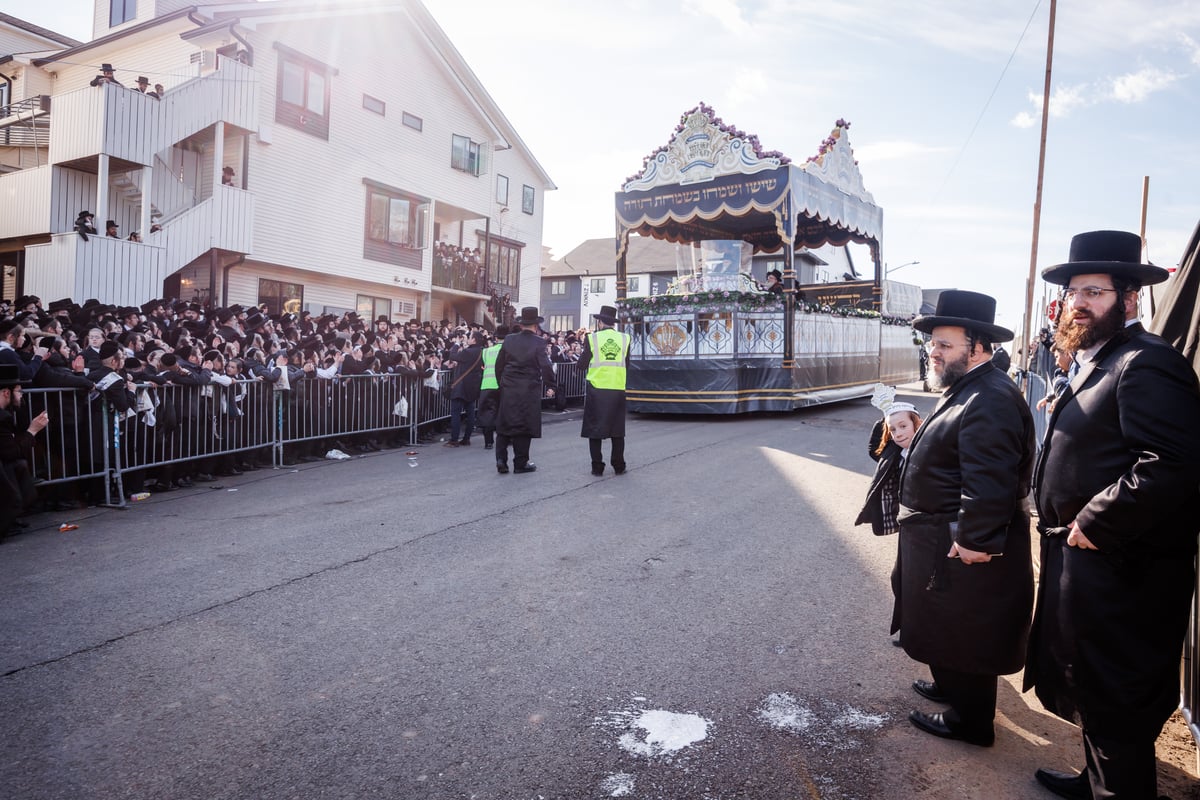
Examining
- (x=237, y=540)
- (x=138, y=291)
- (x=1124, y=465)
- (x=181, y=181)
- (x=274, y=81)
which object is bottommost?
(x=237, y=540)

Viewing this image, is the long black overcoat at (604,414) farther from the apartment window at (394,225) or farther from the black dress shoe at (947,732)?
the apartment window at (394,225)

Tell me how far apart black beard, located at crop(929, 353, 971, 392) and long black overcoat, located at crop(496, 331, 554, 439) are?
6140mm

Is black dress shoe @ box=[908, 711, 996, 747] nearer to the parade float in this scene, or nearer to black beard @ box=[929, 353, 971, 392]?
black beard @ box=[929, 353, 971, 392]

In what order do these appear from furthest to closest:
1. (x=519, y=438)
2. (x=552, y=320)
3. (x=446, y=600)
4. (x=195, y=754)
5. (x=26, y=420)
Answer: (x=552, y=320)
(x=519, y=438)
(x=26, y=420)
(x=446, y=600)
(x=195, y=754)

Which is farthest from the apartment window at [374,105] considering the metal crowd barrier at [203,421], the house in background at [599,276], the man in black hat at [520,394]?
the house in background at [599,276]

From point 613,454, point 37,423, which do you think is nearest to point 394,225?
point 613,454

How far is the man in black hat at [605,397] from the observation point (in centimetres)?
887

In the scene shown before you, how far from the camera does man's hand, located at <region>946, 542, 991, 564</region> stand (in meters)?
2.88

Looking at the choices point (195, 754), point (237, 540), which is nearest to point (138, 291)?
point (237, 540)

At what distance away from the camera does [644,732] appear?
305 cm

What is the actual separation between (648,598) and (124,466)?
19.6 feet

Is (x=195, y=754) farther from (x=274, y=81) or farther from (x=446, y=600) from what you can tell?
(x=274, y=81)

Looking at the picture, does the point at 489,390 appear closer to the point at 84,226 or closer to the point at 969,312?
the point at 969,312

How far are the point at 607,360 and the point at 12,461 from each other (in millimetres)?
5808
